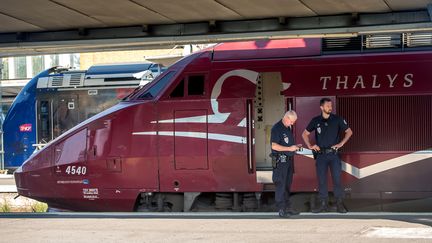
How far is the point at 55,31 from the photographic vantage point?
1306cm

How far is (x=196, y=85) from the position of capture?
36.3 feet

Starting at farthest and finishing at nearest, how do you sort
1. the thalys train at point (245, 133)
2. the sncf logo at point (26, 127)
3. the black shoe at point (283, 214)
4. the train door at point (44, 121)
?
the sncf logo at point (26, 127)
the train door at point (44, 121)
the thalys train at point (245, 133)
the black shoe at point (283, 214)

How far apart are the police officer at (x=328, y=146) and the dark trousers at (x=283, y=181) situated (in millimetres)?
553

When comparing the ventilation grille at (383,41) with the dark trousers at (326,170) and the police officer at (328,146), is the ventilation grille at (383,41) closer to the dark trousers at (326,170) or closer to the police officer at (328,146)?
the police officer at (328,146)

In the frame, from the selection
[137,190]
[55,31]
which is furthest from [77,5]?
[137,190]

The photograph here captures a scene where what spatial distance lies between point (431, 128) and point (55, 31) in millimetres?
7434

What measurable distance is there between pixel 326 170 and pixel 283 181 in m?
0.82

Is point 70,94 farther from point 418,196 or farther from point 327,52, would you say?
point 418,196

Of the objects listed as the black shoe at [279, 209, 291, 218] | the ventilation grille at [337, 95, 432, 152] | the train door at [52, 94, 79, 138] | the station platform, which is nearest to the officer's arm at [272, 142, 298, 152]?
the black shoe at [279, 209, 291, 218]

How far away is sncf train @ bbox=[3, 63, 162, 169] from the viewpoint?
1823 cm

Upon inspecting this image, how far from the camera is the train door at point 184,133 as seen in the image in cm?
1095

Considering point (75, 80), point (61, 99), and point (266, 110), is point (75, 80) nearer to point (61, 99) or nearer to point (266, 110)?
point (61, 99)

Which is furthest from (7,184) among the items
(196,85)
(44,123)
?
(196,85)

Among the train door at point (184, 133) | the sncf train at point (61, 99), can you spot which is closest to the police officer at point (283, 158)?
the train door at point (184, 133)
